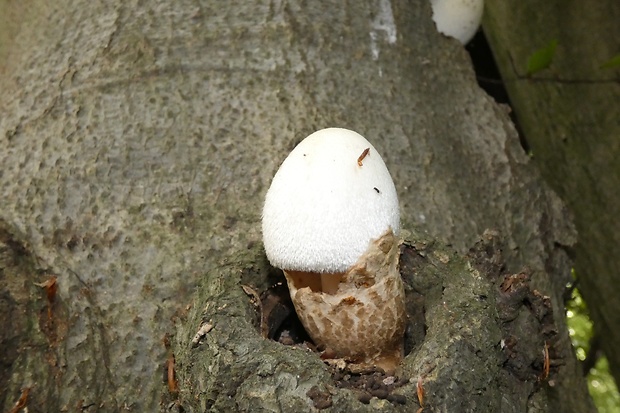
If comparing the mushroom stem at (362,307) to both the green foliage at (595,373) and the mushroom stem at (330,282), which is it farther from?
the green foliage at (595,373)

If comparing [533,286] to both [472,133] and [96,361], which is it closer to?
[472,133]

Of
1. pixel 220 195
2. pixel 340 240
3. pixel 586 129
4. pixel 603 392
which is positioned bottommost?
pixel 603 392

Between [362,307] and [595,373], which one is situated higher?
[362,307]

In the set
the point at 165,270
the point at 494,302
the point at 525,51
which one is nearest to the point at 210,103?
the point at 165,270

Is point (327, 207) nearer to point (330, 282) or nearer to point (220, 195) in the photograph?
point (330, 282)

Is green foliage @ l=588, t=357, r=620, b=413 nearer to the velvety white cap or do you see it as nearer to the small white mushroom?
the velvety white cap

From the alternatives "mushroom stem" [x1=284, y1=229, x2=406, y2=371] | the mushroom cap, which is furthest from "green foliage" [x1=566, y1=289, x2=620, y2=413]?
the mushroom cap

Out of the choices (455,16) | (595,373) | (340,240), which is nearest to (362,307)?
(340,240)

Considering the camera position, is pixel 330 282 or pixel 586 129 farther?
pixel 586 129
